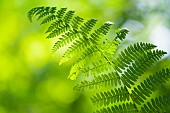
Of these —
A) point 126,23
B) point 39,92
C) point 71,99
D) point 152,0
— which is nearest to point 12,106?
point 39,92

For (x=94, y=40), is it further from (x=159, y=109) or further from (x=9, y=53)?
(x=9, y=53)

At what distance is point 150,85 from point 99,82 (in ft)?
0.42

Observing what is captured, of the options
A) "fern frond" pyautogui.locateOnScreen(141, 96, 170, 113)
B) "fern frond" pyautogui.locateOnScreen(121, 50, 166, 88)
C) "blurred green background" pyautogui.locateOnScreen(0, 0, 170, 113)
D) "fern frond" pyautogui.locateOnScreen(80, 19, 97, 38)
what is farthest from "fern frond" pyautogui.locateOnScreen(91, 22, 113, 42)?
"blurred green background" pyautogui.locateOnScreen(0, 0, 170, 113)

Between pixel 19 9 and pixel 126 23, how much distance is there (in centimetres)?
148

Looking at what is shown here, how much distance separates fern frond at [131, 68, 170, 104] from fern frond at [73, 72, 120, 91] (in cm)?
6

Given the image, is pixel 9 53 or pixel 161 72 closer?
pixel 161 72

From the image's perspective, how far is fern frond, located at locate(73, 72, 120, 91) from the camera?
98 cm

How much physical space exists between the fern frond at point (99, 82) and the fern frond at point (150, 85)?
0.20 feet

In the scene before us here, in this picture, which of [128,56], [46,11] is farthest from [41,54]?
[128,56]

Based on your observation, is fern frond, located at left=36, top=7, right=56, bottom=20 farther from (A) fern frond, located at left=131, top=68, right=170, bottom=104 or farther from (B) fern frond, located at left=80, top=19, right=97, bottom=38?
(A) fern frond, located at left=131, top=68, right=170, bottom=104

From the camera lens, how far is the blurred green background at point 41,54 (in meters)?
3.68

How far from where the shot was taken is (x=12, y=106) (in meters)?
3.72

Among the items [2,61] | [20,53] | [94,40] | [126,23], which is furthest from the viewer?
[126,23]

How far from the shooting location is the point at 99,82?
99 cm
